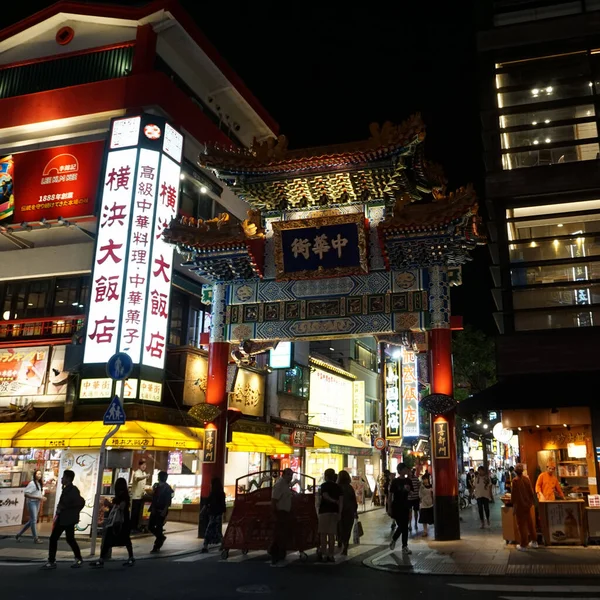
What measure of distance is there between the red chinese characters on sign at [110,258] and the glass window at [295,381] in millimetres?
11685

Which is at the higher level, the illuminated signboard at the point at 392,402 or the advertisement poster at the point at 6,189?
the advertisement poster at the point at 6,189

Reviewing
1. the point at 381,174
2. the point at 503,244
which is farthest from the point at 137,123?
the point at 503,244

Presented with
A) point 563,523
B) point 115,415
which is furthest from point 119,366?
point 563,523

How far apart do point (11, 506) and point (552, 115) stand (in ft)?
66.6

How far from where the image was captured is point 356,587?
366 inches

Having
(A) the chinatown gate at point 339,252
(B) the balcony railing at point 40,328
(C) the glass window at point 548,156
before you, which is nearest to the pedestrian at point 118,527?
(A) the chinatown gate at point 339,252

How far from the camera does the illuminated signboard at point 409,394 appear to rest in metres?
32.3

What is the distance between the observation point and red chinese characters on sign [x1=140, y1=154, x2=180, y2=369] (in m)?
19.5

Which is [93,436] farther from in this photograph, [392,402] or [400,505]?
[392,402]

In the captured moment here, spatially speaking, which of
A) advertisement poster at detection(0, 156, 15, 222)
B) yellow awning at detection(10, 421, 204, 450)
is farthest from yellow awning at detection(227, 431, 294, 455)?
advertisement poster at detection(0, 156, 15, 222)

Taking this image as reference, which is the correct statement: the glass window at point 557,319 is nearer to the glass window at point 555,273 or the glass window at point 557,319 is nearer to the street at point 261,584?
the glass window at point 555,273

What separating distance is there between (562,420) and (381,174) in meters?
8.30

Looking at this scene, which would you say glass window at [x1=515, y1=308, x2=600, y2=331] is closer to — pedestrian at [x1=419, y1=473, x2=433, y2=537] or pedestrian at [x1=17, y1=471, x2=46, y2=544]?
pedestrian at [x1=419, y1=473, x2=433, y2=537]

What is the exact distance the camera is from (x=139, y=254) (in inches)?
779
